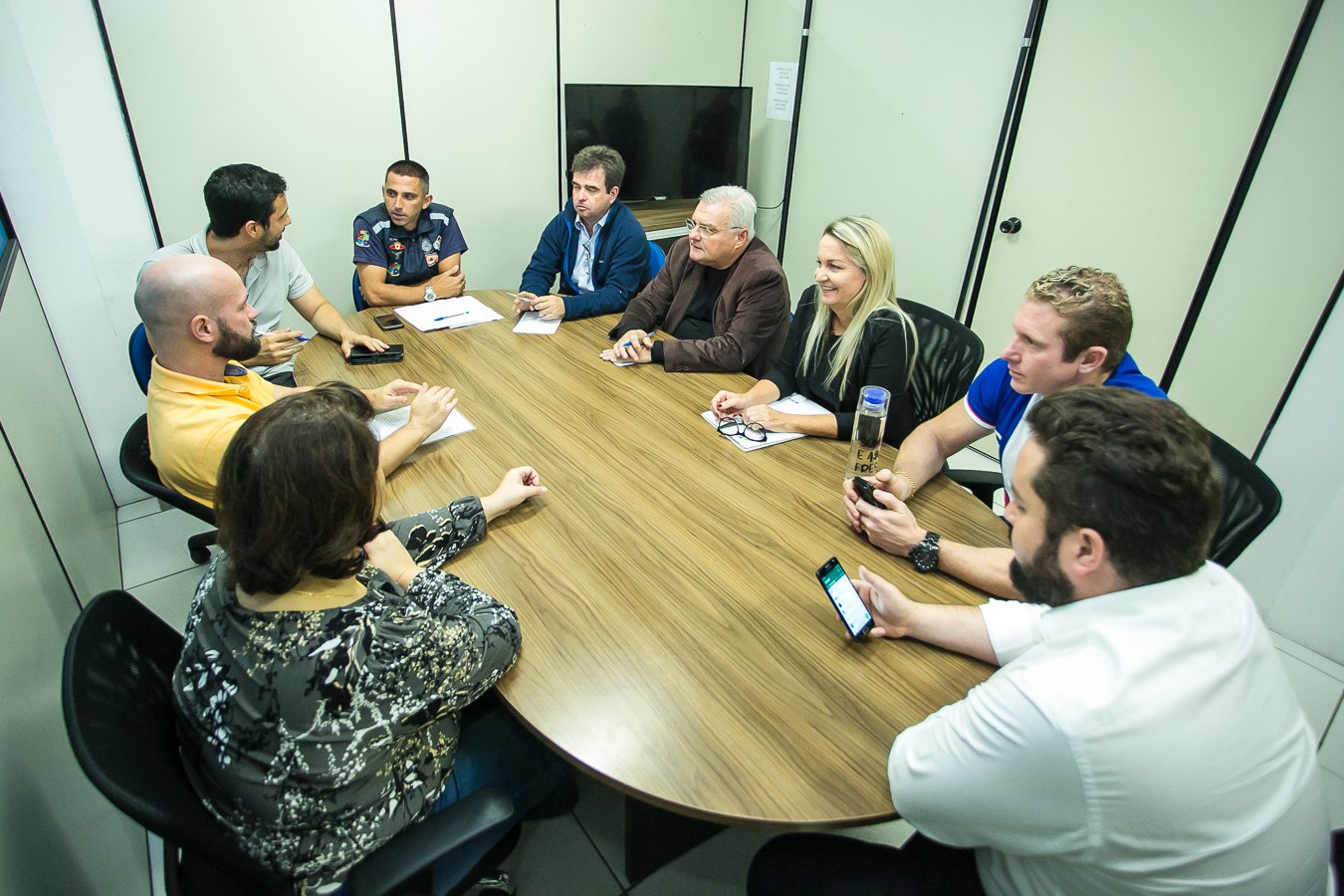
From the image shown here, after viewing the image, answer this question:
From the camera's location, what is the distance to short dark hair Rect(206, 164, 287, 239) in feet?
7.69

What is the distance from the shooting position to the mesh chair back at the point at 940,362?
2.15 m

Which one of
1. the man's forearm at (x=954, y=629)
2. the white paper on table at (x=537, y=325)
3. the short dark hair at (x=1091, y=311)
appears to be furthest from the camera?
the white paper on table at (x=537, y=325)

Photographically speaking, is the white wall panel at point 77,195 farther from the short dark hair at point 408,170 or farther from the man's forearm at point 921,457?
the man's forearm at point 921,457

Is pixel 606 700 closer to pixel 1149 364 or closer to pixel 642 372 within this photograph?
pixel 642 372

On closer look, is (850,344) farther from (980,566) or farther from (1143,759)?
(1143,759)

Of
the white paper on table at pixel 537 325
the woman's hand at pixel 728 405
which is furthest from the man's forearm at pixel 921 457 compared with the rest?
the white paper on table at pixel 537 325

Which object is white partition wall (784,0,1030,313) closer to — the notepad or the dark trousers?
the notepad

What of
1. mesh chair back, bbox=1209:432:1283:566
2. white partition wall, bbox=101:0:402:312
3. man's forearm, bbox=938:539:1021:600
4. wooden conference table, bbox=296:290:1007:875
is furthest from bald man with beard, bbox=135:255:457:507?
mesh chair back, bbox=1209:432:1283:566

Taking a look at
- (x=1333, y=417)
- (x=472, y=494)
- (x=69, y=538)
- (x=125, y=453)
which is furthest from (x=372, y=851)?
(x=1333, y=417)

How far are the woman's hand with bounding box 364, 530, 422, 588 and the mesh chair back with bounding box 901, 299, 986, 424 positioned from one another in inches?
59.9

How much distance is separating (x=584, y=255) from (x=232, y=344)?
6.16 ft

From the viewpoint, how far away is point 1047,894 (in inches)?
39.2

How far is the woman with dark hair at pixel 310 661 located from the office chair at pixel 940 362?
162 cm

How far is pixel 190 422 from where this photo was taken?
1642 mm
